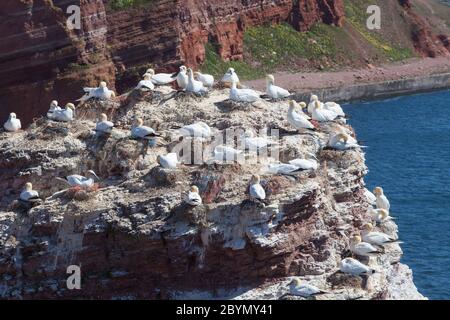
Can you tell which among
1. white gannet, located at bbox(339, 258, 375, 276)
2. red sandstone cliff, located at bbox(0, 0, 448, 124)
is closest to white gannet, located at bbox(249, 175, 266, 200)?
white gannet, located at bbox(339, 258, 375, 276)

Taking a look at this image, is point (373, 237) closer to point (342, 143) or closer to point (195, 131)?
point (342, 143)

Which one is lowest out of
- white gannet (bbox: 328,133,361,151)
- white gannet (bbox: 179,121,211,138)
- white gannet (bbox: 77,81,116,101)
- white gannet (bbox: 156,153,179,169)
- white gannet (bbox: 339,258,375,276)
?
white gannet (bbox: 339,258,375,276)

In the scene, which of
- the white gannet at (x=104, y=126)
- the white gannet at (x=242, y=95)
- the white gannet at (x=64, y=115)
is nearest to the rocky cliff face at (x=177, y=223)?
the white gannet at (x=104, y=126)

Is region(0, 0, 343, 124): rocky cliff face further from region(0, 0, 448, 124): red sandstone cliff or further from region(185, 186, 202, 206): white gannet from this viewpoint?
region(185, 186, 202, 206): white gannet

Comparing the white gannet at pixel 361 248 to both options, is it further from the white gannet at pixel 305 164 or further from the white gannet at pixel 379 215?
the white gannet at pixel 379 215

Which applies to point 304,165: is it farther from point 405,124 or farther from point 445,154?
point 405,124

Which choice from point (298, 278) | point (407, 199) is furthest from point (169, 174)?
point (407, 199)

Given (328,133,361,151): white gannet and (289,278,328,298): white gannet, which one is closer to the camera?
(289,278,328,298): white gannet

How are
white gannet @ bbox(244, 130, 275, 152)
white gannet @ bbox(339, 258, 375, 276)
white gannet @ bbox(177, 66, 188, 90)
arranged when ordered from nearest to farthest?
white gannet @ bbox(339, 258, 375, 276) < white gannet @ bbox(244, 130, 275, 152) < white gannet @ bbox(177, 66, 188, 90)
